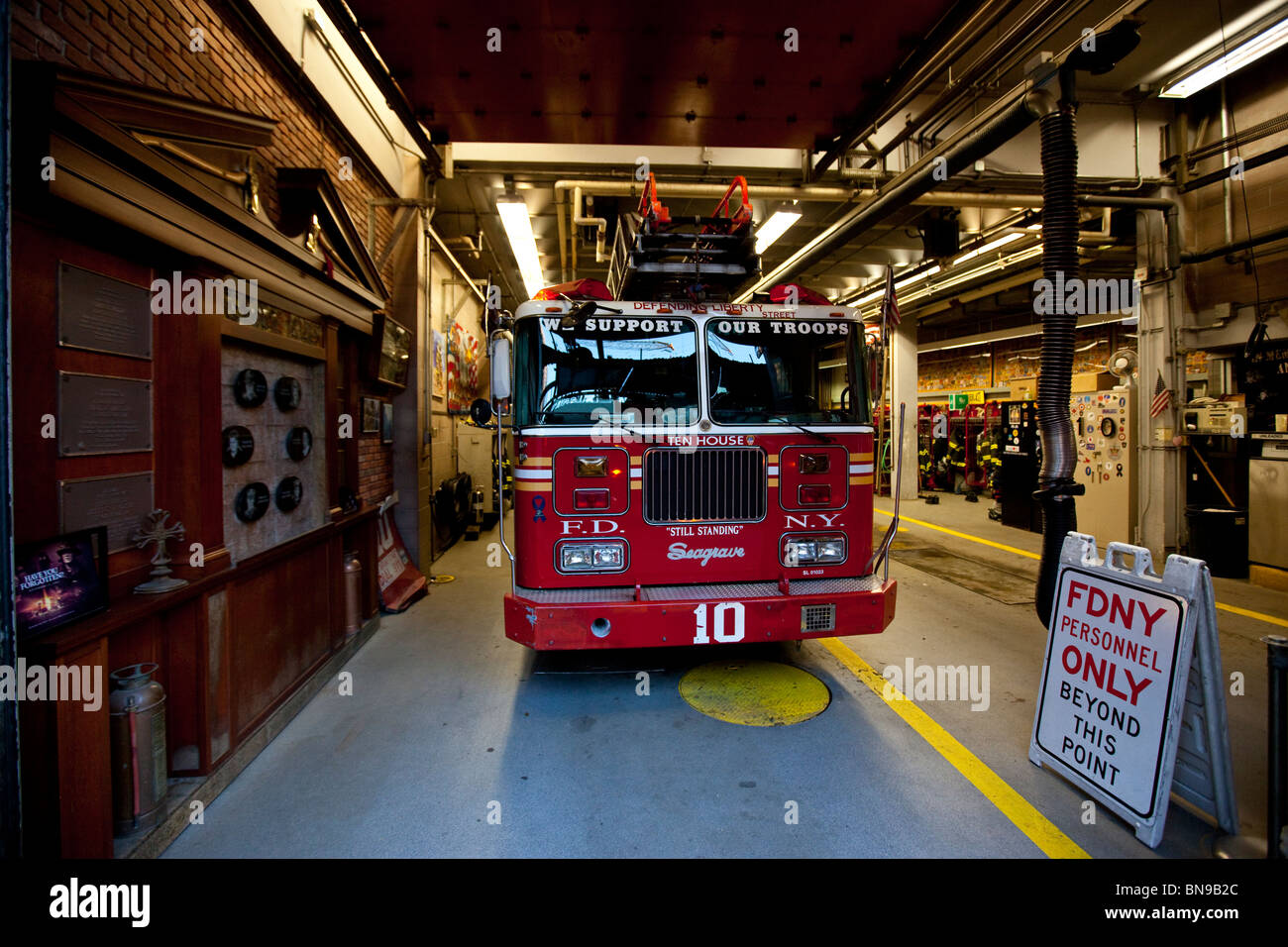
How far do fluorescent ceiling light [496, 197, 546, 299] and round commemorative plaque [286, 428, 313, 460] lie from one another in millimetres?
2624

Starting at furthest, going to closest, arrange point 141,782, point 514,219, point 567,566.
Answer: point 514,219, point 567,566, point 141,782

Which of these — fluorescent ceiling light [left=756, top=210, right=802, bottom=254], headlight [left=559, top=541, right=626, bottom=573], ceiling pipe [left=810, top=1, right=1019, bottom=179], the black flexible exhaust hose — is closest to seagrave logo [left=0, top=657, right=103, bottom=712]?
headlight [left=559, top=541, right=626, bottom=573]

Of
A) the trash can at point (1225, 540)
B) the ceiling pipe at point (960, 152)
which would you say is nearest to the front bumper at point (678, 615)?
the ceiling pipe at point (960, 152)

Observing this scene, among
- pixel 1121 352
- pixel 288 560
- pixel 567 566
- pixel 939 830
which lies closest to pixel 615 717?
pixel 567 566

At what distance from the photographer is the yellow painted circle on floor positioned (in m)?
3.59

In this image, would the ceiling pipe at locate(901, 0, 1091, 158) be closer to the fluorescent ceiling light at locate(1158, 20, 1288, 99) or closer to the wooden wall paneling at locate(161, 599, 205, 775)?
the fluorescent ceiling light at locate(1158, 20, 1288, 99)

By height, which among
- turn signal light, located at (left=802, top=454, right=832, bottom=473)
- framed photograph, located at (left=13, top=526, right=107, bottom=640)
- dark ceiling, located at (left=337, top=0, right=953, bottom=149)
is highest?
dark ceiling, located at (left=337, top=0, right=953, bottom=149)

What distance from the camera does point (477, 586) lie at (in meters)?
6.77

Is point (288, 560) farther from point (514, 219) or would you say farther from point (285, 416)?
point (514, 219)

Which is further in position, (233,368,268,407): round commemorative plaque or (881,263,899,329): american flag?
(881,263,899,329): american flag

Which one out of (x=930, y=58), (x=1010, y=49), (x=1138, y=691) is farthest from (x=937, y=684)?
(x=1010, y=49)

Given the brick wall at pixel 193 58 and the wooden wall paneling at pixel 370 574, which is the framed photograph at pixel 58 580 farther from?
the wooden wall paneling at pixel 370 574

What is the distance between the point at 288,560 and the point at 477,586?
325 cm
